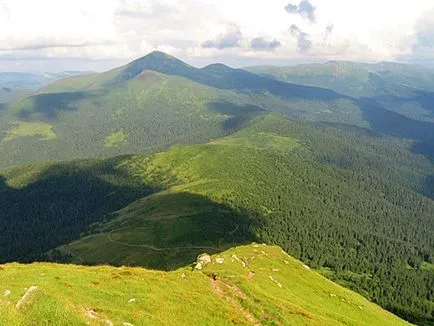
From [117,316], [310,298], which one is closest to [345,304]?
[310,298]

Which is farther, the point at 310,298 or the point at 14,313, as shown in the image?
the point at 310,298

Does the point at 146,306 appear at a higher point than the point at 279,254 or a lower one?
higher

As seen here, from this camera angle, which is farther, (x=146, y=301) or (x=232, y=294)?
(x=232, y=294)

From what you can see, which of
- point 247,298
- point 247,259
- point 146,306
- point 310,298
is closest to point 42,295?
point 146,306

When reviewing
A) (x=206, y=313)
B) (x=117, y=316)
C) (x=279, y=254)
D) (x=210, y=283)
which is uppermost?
(x=117, y=316)

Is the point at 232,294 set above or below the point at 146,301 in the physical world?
below

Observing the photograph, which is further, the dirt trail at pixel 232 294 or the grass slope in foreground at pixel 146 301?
the dirt trail at pixel 232 294

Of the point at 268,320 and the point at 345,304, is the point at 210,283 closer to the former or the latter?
the point at 268,320

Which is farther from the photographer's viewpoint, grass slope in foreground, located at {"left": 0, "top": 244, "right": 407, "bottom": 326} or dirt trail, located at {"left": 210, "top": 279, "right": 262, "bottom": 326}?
dirt trail, located at {"left": 210, "top": 279, "right": 262, "bottom": 326}

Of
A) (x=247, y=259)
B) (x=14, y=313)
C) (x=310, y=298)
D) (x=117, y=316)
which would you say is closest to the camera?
(x=14, y=313)

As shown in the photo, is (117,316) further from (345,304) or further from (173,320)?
(345,304)

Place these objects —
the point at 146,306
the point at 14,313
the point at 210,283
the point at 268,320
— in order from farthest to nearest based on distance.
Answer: the point at 210,283 < the point at 268,320 < the point at 146,306 < the point at 14,313
